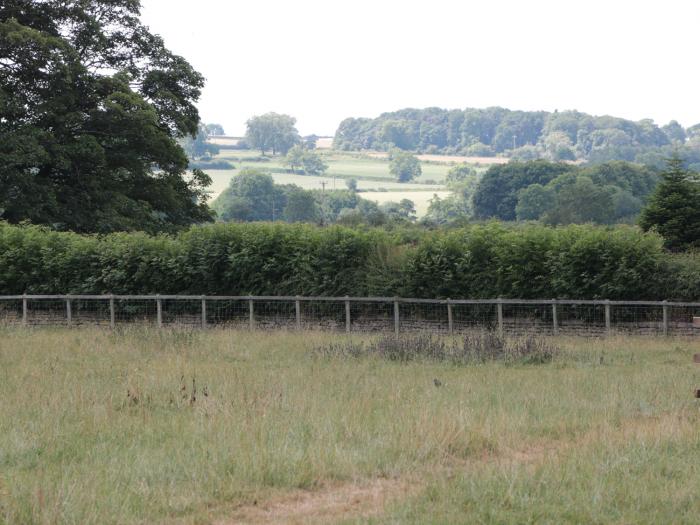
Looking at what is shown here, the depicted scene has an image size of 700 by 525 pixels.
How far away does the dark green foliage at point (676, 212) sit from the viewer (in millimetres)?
30422

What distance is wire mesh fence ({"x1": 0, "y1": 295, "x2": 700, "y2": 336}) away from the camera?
78.8ft

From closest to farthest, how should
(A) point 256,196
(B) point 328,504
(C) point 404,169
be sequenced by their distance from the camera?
(B) point 328,504
(A) point 256,196
(C) point 404,169

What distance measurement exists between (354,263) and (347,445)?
19.0 m

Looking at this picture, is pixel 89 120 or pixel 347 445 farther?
pixel 89 120

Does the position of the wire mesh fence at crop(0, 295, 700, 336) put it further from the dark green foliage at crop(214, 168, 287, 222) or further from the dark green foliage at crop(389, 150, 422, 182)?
the dark green foliage at crop(389, 150, 422, 182)

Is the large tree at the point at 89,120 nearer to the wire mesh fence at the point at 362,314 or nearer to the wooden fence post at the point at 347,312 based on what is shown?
the wire mesh fence at the point at 362,314

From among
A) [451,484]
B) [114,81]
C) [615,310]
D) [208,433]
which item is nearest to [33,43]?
[114,81]

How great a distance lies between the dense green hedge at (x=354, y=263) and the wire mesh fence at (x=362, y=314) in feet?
3.16

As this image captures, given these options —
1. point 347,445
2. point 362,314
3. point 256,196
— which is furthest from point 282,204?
point 347,445

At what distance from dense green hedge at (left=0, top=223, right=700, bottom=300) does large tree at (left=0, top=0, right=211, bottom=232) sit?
19.8 ft

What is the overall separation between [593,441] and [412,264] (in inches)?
697

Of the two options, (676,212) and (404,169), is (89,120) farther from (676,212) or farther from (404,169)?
(404,169)

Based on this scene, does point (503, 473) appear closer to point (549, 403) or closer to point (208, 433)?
point (208, 433)

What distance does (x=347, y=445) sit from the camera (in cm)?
997
